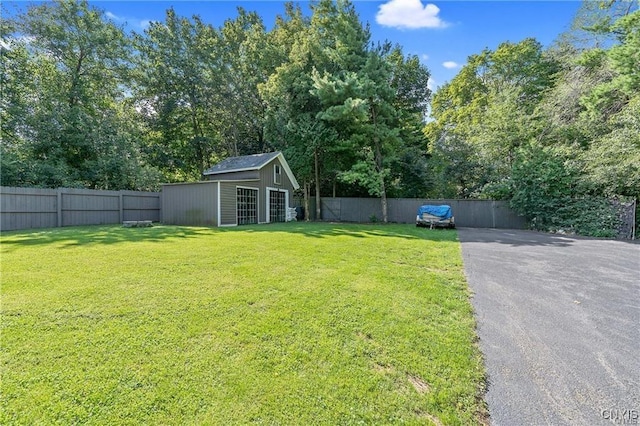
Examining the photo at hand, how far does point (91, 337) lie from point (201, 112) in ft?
75.4

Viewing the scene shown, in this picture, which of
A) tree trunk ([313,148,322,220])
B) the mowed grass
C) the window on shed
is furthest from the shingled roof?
the mowed grass

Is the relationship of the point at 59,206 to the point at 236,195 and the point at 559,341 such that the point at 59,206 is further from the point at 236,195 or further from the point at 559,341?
the point at 559,341

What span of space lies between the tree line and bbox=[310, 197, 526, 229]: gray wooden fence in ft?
3.22

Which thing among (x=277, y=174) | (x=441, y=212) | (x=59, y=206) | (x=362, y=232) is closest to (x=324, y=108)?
(x=277, y=174)

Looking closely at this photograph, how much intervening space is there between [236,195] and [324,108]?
7181 mm

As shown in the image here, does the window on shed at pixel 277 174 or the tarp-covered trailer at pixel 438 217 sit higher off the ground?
the window on shed at pixel 277 174

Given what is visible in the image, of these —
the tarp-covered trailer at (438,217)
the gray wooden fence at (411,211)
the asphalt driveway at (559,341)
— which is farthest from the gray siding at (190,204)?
the asphalt driveway at (559,341)

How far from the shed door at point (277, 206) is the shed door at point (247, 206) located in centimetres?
117

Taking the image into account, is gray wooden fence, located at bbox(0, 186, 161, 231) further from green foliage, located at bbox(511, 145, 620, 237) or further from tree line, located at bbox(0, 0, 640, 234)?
green foliage, located at bbox(511, 145, 620, 237)

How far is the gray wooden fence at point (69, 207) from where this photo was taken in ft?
33.3

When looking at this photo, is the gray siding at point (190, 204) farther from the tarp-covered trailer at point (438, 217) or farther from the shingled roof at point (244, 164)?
the tarp-covered trailer at point (438, 217)

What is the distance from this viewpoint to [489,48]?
22.9 metres

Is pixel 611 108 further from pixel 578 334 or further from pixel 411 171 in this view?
pixel 578 334

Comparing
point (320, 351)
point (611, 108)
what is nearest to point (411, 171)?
point (611, 108)
